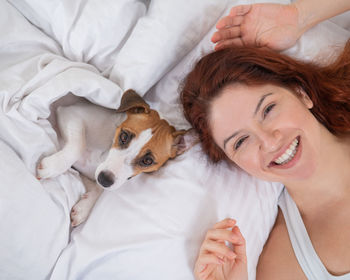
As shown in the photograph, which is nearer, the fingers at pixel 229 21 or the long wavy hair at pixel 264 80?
the long wavy hair at pixel 264 80

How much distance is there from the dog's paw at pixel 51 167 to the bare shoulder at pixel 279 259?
1318 millimetres

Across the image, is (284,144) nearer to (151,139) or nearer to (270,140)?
(270,140)

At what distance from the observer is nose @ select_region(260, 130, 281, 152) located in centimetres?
151

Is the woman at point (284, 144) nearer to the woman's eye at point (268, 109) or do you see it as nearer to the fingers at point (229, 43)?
the woman's eye at point (268, 109)

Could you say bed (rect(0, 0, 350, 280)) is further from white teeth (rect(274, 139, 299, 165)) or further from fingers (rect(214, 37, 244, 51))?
white teeth (rect(274, 139, 299, 165))

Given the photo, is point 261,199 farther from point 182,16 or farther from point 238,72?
point 182,16

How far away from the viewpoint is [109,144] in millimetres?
2191

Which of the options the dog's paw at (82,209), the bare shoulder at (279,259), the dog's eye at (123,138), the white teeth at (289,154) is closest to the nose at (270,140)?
the white teeth at (289,154)

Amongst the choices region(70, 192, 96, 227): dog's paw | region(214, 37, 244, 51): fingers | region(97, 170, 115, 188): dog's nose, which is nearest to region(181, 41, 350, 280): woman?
region(214, 37, 244, 51): fingers

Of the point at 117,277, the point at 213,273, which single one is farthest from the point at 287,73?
the point at 117,277

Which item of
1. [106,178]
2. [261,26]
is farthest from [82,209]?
[261,26]

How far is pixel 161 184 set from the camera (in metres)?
1.90

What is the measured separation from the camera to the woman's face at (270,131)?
1540 mm

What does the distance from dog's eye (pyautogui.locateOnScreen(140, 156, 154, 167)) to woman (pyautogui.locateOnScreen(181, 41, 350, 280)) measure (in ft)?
1.14
